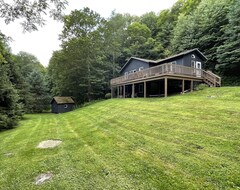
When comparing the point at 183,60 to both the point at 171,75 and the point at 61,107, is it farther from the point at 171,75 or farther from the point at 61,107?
the point at 61,107

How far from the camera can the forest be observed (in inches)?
751

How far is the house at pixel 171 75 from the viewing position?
14495 millimetres

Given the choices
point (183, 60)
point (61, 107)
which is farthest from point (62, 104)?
point (183, 60)

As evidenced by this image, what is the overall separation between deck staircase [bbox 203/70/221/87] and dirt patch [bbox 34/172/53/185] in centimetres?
1599

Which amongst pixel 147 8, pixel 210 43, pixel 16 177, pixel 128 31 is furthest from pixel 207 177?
pixel 147 8

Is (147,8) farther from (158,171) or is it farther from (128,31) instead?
(158,171)

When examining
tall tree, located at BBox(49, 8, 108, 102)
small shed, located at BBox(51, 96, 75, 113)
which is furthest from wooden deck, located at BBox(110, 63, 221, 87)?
small shed, located at BBox(51, 96, 75, 113)

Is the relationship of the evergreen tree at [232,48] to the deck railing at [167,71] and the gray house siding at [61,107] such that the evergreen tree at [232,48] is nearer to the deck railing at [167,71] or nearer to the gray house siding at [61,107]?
the deck railing at [167,71]

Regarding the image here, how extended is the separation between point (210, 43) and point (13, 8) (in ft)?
79.6

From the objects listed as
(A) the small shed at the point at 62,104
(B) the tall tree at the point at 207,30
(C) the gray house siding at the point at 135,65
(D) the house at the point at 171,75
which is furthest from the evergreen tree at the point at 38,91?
(B) the tall tree at the point at 207,30

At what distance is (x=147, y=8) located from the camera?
4719cm

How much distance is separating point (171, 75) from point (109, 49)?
18149mm

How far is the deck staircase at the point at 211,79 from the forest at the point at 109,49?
14.7 feet

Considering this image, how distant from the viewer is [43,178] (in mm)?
4613
